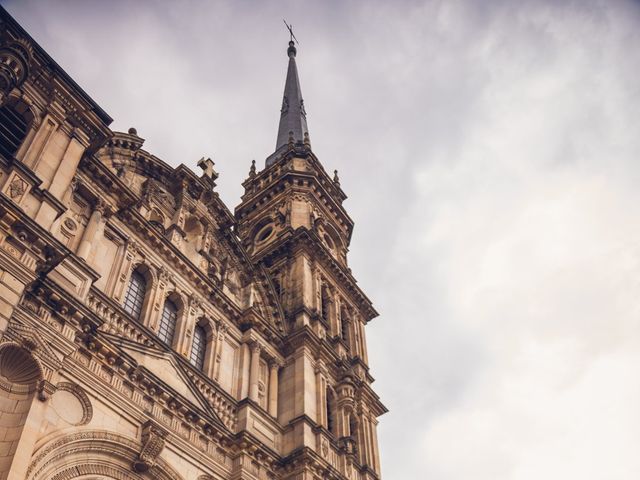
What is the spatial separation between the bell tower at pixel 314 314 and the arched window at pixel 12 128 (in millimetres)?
13270

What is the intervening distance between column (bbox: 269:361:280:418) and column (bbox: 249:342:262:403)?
0.74m

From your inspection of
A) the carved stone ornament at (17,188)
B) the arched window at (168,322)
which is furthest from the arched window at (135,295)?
the carved stone ornament at (17,188)

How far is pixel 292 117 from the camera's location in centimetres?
5359

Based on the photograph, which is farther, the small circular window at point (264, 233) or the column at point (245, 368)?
the small circular window at point (264, 233)

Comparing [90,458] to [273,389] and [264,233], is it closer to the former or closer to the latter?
[273,389]

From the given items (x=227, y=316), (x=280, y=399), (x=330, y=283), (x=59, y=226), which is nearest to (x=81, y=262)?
→ (x=59, y=226)

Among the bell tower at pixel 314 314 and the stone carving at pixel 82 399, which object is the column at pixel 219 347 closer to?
the bell tower at pixel 314 314

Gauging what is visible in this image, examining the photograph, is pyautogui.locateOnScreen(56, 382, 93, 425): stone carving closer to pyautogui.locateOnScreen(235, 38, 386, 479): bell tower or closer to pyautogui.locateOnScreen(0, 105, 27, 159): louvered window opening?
pyautogui.locateOnScreen(0, 105, 27, 159): louvered window opening

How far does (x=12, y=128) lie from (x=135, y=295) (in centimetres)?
684

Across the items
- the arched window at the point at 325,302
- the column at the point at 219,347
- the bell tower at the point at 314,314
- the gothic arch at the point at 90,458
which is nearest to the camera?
the gothic arch at the point at 90,458

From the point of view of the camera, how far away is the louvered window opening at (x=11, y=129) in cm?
1834

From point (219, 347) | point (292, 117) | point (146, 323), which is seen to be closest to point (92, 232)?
point (146, 323)

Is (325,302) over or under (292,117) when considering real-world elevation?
under

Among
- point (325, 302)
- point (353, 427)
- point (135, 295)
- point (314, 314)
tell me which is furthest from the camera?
point (325, 302)
